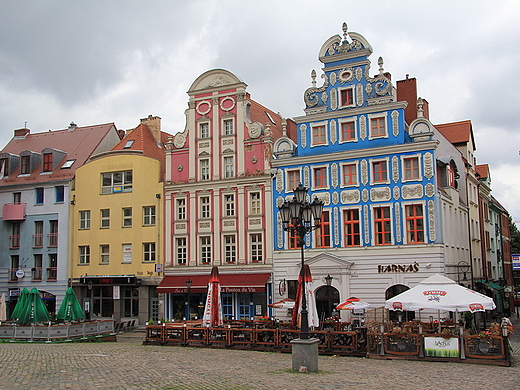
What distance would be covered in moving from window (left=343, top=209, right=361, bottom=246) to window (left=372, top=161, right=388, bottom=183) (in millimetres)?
2060

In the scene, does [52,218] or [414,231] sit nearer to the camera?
[414,231]

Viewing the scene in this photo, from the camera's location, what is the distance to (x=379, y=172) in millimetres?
33719

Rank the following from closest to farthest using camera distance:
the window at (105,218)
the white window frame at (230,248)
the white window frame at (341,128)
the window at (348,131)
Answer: the white window frame at (341,128), the window at (348,131), the white window frame at (230,248), the window at (105,218)

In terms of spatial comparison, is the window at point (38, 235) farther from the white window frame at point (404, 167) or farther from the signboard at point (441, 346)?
the signboard at point (441, 346)

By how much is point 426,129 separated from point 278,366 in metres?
17.8

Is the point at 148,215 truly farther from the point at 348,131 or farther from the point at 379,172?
the point at 379,172

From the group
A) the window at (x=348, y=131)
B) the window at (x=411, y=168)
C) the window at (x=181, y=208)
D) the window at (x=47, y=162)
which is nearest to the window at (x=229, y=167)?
the window at (x=181, y=208)

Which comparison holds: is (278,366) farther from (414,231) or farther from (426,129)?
(426,129)

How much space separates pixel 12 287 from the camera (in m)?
44.5

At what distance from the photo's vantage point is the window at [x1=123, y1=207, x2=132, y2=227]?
41.6 metres

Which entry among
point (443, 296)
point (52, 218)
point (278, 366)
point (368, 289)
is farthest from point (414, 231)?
point (52, 218)

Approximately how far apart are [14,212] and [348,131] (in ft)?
83.1

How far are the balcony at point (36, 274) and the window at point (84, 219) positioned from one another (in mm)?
4415

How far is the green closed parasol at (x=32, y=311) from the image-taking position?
2948 cm
